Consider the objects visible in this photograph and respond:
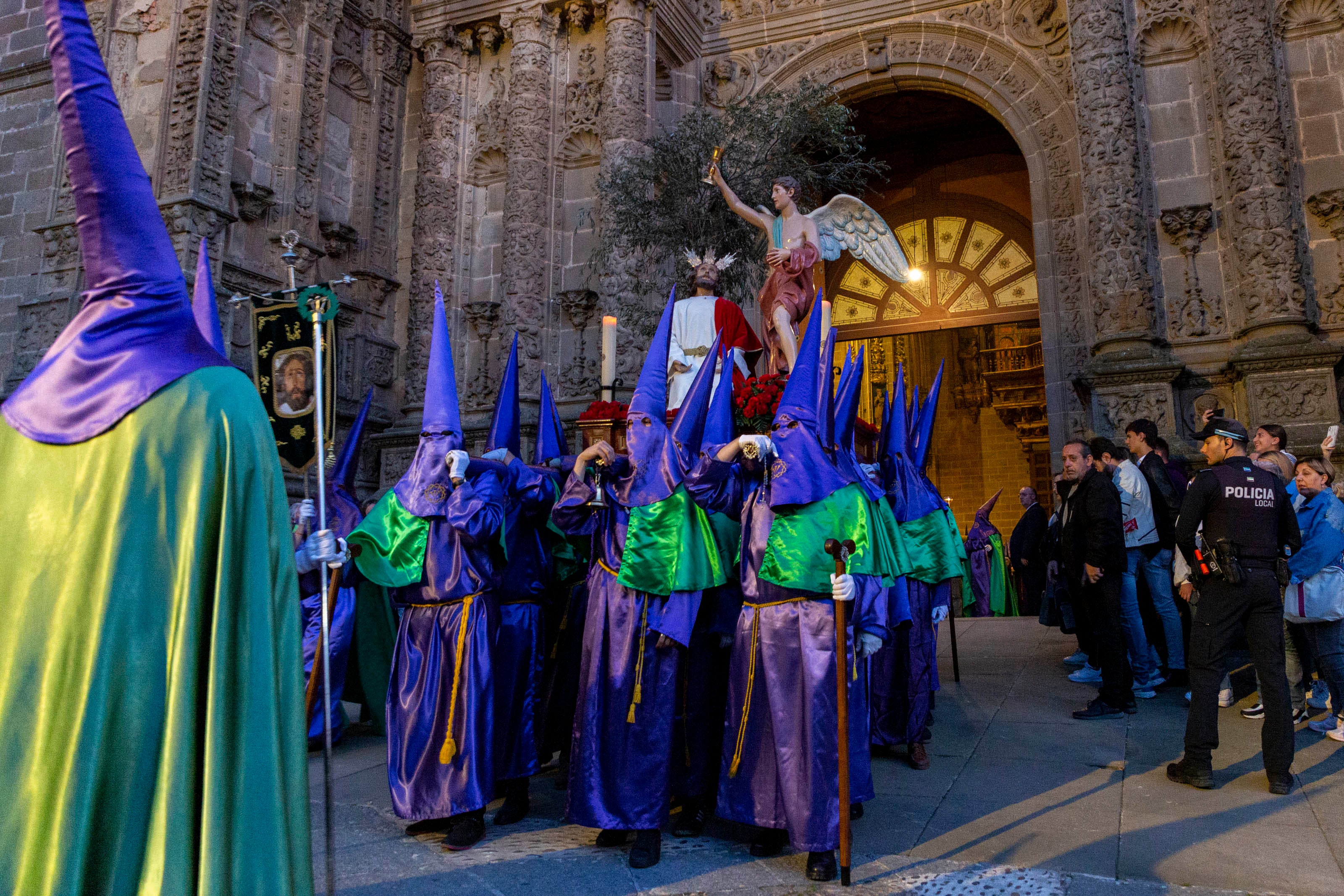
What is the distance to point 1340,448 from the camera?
8008 mm

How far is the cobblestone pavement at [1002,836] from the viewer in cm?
342

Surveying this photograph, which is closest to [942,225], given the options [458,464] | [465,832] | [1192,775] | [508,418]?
[508,418]

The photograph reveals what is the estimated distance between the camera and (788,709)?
150 inches

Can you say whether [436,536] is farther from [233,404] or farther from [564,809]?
[233,404]

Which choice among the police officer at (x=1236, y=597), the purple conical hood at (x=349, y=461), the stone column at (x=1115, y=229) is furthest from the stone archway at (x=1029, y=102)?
the purple conical hood at (x=349, y=461)

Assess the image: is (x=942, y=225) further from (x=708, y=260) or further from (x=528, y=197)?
(x=708, y=260)

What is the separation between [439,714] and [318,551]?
1719 mm

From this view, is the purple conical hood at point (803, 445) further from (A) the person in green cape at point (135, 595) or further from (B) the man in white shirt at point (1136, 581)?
(B) the man in white shirt at point (1136, 581)

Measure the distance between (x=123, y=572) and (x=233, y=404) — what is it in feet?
1.17

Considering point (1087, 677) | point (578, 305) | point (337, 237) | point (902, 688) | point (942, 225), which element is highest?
point (942, 225)

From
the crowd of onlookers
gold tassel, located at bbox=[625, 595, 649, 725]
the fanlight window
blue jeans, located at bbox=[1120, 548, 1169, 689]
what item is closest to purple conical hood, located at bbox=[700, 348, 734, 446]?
gold tassel, located at bbox=[625, 595, 649, 725]

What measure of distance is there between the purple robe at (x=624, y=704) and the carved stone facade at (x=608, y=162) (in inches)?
216

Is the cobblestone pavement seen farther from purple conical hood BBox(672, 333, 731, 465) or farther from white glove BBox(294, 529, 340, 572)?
purple conical hood BBox(672, 333, 731, 465)

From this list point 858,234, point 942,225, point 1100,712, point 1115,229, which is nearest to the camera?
point 1100,712
